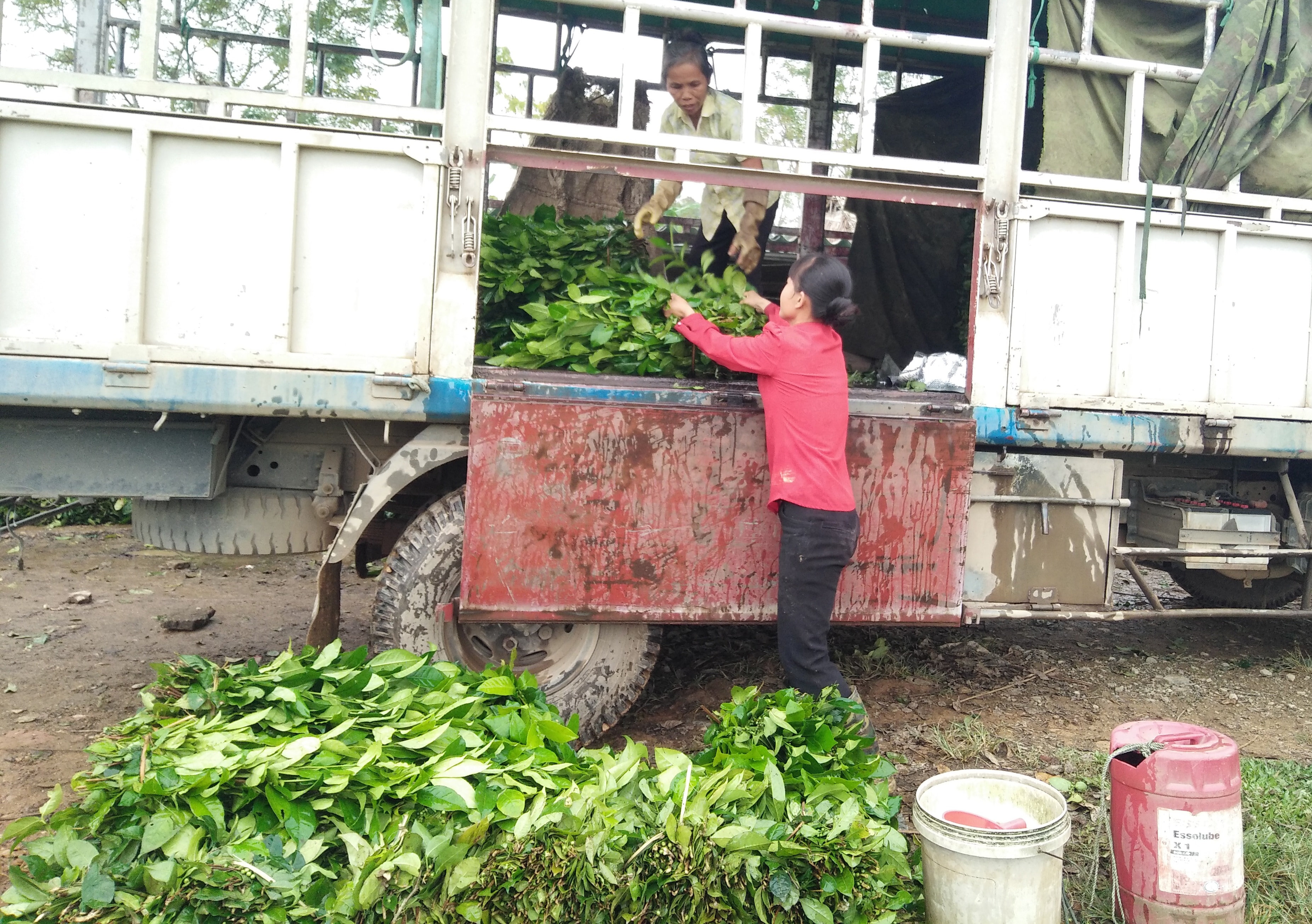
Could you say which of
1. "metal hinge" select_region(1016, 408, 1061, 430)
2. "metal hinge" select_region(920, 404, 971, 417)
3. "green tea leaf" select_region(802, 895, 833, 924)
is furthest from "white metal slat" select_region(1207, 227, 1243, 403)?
"green tea leaf" select_region(802, 895, 833, 924)

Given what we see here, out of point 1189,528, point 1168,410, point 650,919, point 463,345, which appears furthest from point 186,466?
point 1189,528

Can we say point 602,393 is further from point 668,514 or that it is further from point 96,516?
point 96,516

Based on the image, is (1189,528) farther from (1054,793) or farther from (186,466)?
(186,466)

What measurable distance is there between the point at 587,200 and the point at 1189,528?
429 centimetres

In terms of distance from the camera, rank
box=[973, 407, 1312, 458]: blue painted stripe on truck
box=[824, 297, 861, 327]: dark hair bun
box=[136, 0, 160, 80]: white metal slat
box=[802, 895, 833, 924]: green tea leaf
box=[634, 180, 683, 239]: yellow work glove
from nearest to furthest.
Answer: box=[802, 895, 833, 924]: green tea leaf → box=[136, 0, 160, 80]: white metal slat → box=[824, 297, 861, 327]: dark hair bun → box=[973, 407, 1312, 458]: blue painted stripe on truck → box=[634, 180, 683, 239]: yellow work glove

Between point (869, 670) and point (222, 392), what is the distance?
3.25 metres

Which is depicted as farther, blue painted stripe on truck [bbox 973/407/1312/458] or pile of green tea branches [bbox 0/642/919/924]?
blue painted stripe on truck [bbox 973/407/1312/458]

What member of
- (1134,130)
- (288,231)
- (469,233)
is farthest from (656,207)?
(1134,130)

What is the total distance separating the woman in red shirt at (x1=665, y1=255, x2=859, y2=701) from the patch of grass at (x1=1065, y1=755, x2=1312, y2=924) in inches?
37.6

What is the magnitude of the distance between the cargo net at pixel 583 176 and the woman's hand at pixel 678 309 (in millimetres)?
2206

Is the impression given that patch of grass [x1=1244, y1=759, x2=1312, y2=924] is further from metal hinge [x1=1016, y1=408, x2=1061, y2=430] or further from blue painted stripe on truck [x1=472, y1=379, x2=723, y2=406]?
blue painted stripe on truck [x1=472, y1=379, x2=723, y2=406]

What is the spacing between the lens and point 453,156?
140 inches

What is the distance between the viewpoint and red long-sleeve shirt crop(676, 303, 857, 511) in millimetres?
3484

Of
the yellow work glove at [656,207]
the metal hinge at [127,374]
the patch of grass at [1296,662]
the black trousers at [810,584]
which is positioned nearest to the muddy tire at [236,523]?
the metal hinge at [127,374]
